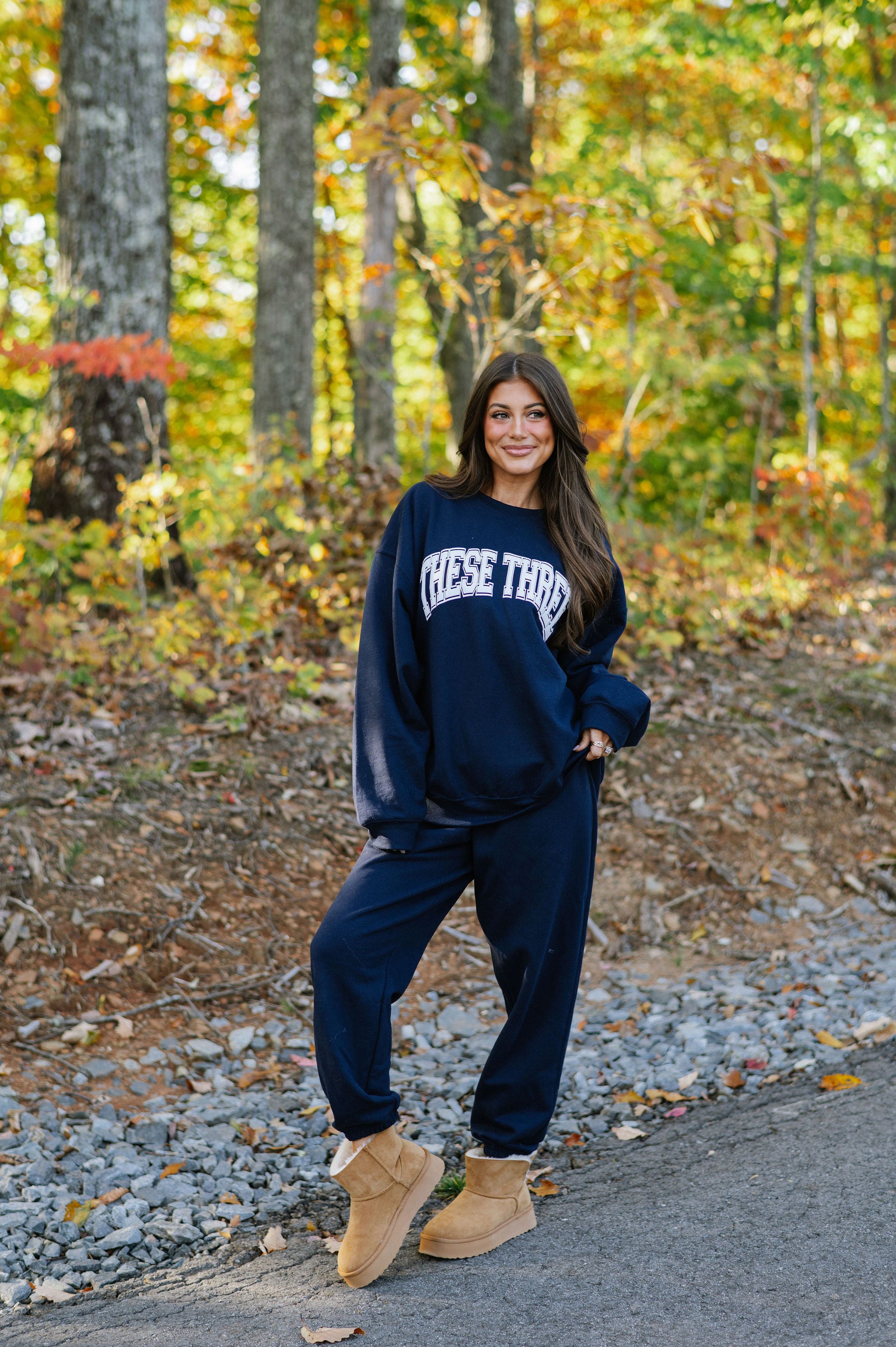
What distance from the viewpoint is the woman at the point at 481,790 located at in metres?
2.61

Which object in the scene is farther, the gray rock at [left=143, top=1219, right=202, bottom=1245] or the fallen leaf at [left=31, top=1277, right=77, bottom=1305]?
the gray rock at [left=143, top=1219, right=202, bottom=1245]

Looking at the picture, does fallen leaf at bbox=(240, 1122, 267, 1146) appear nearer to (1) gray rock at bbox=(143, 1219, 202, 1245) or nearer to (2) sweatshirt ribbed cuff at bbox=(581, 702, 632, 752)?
(1) gray rock at bbox=(143, 1219, 202, 1245)

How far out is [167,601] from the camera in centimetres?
673

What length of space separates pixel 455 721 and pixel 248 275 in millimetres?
16415

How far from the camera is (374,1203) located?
2.63 meters

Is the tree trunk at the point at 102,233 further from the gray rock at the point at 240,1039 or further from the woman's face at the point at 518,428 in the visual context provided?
the woman's face at the point at 518,428

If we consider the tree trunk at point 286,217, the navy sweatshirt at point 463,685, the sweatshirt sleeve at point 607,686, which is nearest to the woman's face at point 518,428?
the navy sweatshirt at point 463,685

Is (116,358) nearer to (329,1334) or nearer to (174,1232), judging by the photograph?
(174,1232)

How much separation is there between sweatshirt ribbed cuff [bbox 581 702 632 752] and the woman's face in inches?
25.2

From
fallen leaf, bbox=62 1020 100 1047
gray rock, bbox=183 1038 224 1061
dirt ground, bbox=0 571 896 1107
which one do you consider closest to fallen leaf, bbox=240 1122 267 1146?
dirt ground, bbox=0 571 896 1107

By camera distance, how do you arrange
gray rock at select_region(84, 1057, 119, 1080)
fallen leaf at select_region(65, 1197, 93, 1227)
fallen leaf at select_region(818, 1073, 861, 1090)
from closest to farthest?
fallen leaf at select_region(65, 1197, 93, 1227) → fallen leaf at select_region(818, 1073, 861, 1090) → gray rock at select_region(84, 1057, 119, 1080)

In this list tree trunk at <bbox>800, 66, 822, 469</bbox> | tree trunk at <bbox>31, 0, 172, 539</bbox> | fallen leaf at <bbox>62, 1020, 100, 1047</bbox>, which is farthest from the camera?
tree trunk at <bbox>800, 66, 822, 469</bbox>

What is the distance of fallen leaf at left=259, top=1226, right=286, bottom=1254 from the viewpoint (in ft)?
9.27

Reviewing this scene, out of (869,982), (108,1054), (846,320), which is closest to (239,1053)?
(108,1054)
